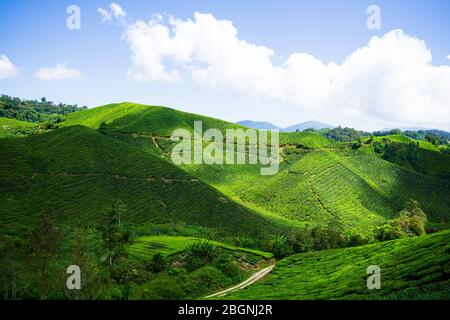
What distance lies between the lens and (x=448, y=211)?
146 m

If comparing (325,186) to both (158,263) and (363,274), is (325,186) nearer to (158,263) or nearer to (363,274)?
(158,263)

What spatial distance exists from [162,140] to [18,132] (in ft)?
246

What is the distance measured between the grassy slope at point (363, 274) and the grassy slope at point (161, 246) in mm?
11886

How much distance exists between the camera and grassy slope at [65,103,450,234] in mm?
134000

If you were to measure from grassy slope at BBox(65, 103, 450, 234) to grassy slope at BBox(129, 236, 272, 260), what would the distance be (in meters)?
46.4

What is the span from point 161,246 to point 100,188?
4280cm

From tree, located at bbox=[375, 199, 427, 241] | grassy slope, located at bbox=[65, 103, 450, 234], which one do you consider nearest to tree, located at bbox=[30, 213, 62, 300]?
tree, located at bbox=[375, 199, 427, 241]

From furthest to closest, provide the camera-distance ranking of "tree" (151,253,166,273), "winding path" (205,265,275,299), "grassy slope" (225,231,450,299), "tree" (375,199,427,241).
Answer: "tree" (375,199,427,241) → "tree" (151,253,166,273) → "winding path" (205,265,275,299) → "grassy slope" (225,231,450,299)

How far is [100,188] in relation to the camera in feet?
357

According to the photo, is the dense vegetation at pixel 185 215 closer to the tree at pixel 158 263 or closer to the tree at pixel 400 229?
the tree at pixel 158 263

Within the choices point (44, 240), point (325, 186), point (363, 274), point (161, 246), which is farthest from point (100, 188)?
point (325, 186)

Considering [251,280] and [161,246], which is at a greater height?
[161,246]

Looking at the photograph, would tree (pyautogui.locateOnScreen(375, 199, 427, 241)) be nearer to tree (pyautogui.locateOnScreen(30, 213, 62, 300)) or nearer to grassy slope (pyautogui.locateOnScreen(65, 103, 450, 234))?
grassy slope (pyautogui.locateOnScreen(65, 103, 450, 234))
